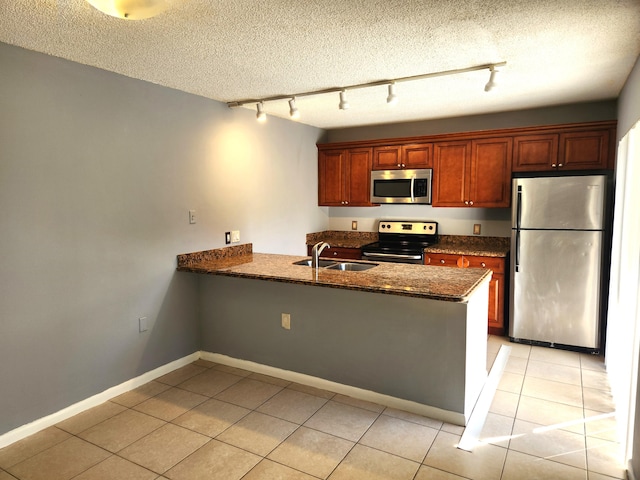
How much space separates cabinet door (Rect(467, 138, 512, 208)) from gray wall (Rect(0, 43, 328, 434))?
94.7 inches

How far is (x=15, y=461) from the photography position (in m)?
2.31

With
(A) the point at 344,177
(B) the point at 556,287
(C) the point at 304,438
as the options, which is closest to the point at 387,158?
(A) the point at 344,177

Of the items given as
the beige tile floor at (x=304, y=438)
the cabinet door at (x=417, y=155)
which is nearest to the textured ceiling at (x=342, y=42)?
the cabinet door at (x=417, y=155)

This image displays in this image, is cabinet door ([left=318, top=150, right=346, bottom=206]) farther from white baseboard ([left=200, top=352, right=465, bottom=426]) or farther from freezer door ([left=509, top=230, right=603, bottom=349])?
white baseboard ([left=200, top=352, right=465, bottom=426])

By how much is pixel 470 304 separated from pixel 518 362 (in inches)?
54.3

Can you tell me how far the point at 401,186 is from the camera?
193 inches

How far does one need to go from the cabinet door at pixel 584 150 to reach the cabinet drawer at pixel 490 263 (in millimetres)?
1079

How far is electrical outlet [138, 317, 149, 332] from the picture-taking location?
3.22 metres

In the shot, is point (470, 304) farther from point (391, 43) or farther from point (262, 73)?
point (262, 73)

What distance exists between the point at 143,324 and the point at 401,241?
313 cm

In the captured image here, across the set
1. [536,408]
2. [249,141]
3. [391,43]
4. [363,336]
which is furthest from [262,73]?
[536,408]

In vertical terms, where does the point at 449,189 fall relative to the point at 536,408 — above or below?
above

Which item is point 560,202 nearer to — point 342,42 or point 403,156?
point 403,156

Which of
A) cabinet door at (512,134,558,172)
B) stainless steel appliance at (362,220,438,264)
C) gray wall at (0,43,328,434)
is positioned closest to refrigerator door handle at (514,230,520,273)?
cabinet door at (512,134,558,172)
